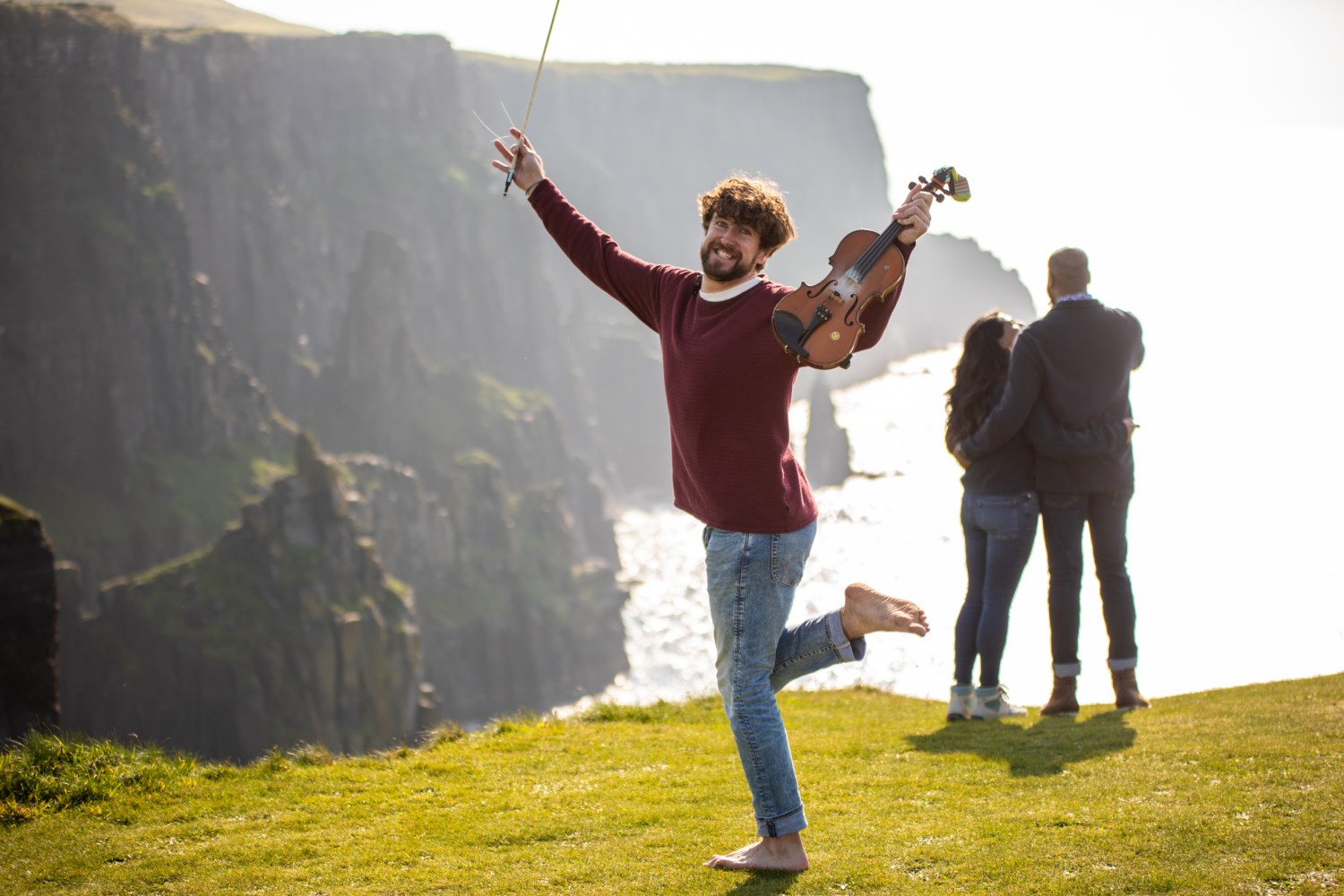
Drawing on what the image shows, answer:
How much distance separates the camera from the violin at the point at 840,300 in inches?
181

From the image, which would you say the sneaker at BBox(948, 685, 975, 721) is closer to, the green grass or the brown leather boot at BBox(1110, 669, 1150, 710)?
the green grass

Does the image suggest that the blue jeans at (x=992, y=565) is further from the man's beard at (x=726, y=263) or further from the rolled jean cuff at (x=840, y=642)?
the man's beard at (x=726, y=263)

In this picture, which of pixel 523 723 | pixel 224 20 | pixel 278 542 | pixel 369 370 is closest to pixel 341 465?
pixel 278 542

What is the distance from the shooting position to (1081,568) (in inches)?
359

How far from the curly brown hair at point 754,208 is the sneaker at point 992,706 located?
5.80 meters

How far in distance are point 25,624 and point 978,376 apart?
26.7m

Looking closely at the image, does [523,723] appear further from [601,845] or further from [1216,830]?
[1216,830]

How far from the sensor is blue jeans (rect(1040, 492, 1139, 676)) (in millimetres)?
8945

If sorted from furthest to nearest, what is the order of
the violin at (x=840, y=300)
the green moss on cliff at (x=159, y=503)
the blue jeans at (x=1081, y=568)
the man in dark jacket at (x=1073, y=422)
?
the green moss on cliff at (x=159, y=503)
the blue jeans at (x=1081, y=568)
the man in dark jacket at (x=1073, y=422)
the violin at (x=840, y=300)

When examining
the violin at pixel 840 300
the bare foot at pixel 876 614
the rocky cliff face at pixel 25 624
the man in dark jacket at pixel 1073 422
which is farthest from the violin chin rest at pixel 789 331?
the rocky cliff face at pixel 25 624

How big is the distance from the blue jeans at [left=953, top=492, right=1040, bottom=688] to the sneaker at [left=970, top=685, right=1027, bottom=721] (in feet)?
0.26

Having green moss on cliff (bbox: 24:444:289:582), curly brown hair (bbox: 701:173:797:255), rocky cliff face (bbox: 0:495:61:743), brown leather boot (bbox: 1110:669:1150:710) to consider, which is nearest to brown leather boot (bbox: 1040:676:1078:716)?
brown leather boot (bbox: 1110:669:1150:710)

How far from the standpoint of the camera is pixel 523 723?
983cm

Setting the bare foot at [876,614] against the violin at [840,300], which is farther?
the bare foot at [876,614]
